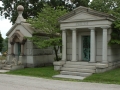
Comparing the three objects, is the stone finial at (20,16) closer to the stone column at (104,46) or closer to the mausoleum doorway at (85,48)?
the mausoleum doorway at (85,48)

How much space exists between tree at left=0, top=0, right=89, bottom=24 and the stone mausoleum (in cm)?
1459

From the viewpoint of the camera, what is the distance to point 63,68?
15.1 metres

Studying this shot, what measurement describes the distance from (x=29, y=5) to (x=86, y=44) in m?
17.5

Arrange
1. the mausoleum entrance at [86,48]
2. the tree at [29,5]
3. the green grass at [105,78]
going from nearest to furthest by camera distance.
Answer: the green grass at [105,78]
the mausoleum entrance at [86,48]
the tree at [29,5]

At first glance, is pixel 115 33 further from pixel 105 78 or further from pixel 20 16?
pixel 20 16

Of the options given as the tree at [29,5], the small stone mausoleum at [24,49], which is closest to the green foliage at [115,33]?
the small stone mausoleum at [24,49]

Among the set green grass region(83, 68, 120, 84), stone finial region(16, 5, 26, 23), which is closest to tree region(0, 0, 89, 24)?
stone finial region(16, 5, 26, 23)

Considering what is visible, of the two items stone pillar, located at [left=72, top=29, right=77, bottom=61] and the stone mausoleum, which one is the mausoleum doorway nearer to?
the stone mausoleum

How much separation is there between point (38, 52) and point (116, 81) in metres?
8.82

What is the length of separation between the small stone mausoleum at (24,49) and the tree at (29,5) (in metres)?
10.9

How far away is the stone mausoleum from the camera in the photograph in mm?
14242

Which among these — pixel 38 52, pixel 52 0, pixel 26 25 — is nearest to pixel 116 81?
pixel 38 52

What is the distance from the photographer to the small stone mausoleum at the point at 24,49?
17969mm

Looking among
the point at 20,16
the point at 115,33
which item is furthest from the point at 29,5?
the point at 115,33
